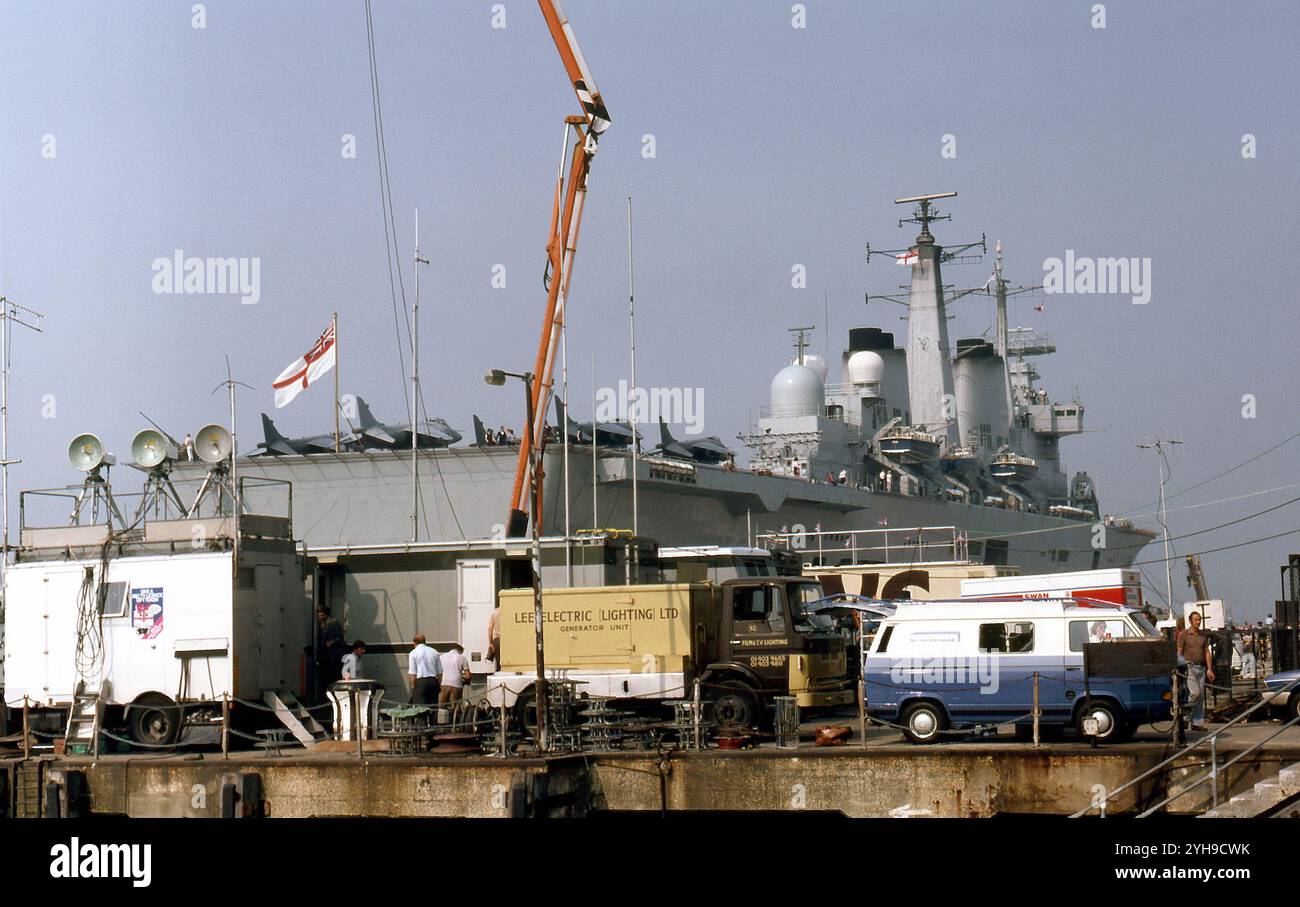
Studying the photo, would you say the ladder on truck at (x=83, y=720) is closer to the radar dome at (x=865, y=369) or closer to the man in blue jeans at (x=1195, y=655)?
the man in blue jeans at (x=1195, y=655)

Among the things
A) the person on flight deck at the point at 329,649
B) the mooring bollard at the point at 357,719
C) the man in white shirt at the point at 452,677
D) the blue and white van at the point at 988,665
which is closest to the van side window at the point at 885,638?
the blue and white van at the point at 988,665

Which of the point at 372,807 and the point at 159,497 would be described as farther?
the point at 159,497

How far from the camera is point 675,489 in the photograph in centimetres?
5109

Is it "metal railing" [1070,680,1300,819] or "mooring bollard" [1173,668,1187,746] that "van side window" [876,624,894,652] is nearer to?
"metal railing" [1070,680,1300,819]

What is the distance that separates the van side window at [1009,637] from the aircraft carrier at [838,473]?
17.6 m

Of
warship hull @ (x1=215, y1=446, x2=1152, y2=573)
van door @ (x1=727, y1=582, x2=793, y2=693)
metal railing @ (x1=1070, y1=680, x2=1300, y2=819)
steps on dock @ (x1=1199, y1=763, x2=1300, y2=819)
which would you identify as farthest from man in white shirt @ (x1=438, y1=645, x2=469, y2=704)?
warship hull @ (x1=215, y1=446, x2=1152, y2=573)

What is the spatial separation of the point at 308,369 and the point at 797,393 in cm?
3412

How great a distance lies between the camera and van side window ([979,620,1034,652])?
791 inches

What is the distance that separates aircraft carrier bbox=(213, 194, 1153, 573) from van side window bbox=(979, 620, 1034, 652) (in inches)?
694

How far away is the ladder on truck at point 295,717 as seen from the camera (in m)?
21.8

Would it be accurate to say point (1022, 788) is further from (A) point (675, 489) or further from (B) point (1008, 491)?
(B) point (1008, 491)

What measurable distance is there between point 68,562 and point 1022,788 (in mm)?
15362

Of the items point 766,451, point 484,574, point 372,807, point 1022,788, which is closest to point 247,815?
point 372,807

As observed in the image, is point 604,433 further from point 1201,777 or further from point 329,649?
point 1201,777
